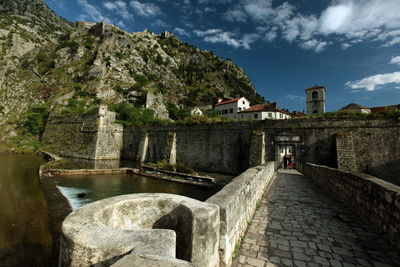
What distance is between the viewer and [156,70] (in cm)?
6303

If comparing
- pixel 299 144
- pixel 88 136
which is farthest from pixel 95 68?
pixel 299 144

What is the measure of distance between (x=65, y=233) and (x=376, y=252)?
490 cm

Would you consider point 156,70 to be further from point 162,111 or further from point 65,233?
point 65,233

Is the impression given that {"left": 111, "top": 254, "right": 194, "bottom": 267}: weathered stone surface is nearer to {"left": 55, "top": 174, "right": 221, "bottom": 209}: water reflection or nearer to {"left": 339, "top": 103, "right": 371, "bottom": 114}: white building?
{"left": 55, "top": 174, "right": 221, "bottom": 209}: water reflection

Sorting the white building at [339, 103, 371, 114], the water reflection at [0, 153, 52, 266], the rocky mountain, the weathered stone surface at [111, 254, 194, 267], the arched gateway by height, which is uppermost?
the rocky mountain

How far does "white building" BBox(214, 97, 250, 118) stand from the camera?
44.4 m

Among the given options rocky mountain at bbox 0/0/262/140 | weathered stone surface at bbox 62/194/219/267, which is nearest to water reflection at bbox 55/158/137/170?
rocky mountain at bbox 0/0/262/140

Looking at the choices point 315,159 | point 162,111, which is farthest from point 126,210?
point 162,111

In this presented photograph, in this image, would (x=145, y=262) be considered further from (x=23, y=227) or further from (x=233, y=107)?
(x=233, y=107)

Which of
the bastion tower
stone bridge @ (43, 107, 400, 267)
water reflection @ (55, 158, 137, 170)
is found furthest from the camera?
the bastion tower

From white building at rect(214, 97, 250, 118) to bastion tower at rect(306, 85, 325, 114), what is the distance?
45.7ft

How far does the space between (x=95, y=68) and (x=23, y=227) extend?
48.2m

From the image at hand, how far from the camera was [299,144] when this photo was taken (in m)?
15.2

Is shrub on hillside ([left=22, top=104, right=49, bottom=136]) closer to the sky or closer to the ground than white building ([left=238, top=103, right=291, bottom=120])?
closer to the ground
